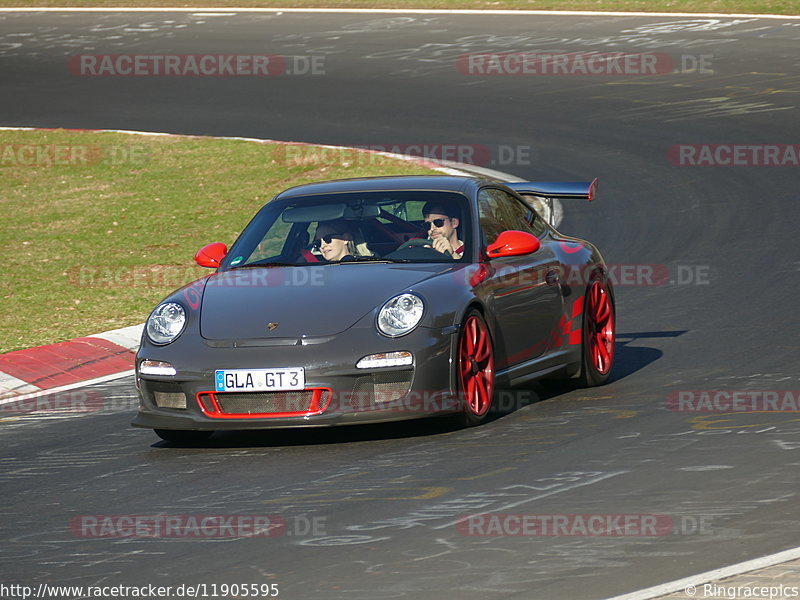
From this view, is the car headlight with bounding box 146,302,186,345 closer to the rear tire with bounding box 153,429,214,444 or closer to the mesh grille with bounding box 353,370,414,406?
the rear tire with bounding box 153,429,214,444

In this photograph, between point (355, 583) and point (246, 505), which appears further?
point (246, 505)

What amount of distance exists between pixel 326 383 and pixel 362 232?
151 cm

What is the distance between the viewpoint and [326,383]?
822 centimetres

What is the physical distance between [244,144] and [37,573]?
16051mm

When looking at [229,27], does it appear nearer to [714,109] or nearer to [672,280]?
[714,109]

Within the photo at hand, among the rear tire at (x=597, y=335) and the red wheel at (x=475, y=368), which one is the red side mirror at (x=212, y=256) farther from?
the rear tire at (x=597, y=335)

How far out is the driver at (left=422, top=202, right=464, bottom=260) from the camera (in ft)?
30.6

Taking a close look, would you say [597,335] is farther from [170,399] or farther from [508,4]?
[508,4]

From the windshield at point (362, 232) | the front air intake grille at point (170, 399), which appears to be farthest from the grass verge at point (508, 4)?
the front air intake grille at point (170, 399)

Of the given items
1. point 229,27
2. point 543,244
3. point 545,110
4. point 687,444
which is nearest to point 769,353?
point 543,244

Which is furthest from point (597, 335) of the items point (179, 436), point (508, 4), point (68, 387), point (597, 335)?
point (508, 4)

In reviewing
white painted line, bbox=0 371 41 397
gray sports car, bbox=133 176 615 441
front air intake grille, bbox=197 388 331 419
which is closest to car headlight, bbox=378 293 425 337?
gray sports car, bbox=133 176 615 441

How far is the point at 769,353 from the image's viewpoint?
414 inches

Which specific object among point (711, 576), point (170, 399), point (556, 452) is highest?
point (711, 576)
